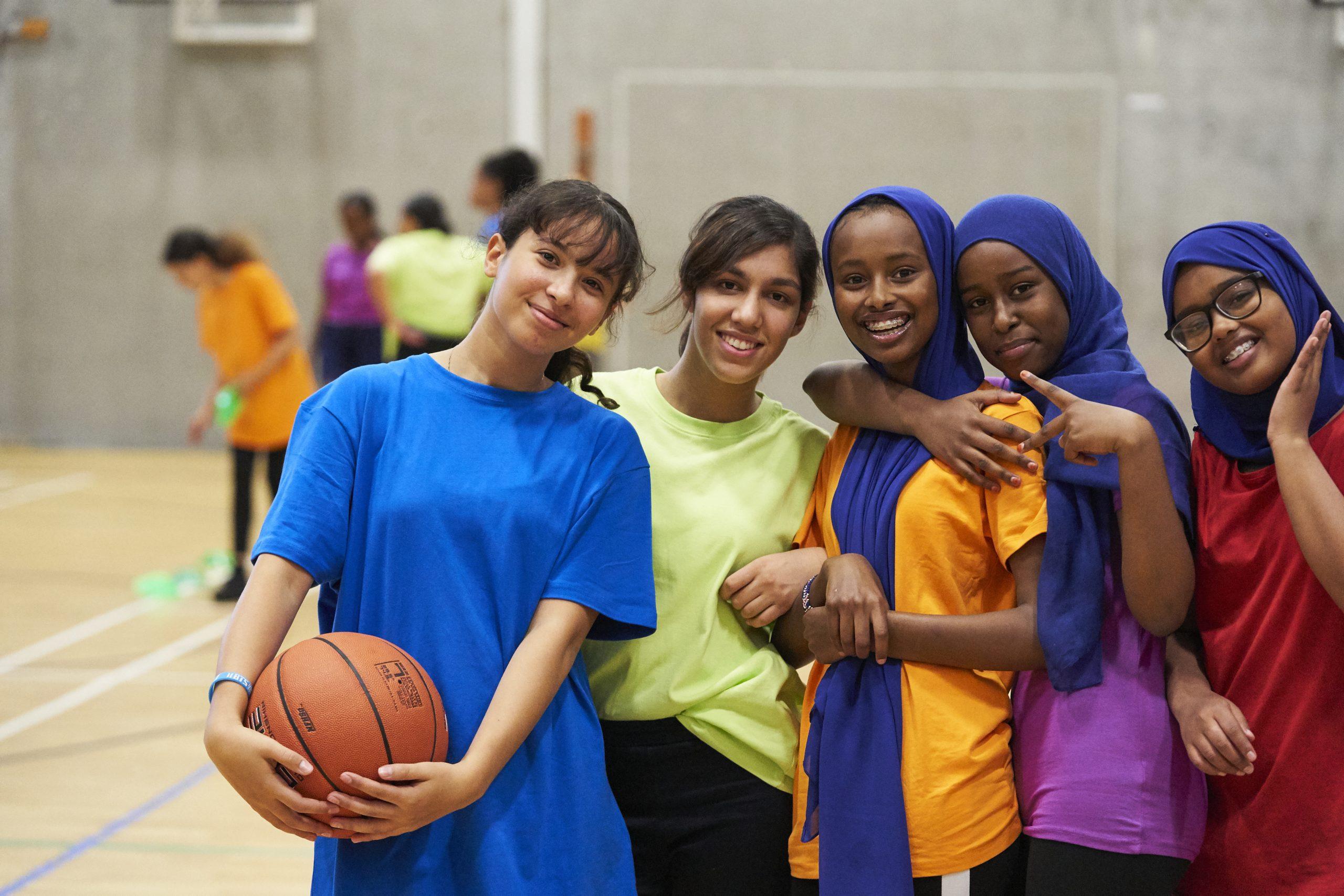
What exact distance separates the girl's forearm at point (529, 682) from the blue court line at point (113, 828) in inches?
81.9

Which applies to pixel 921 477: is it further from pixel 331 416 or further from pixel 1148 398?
pixel 331 416

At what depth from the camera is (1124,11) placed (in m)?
9.38

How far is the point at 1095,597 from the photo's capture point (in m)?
1.61

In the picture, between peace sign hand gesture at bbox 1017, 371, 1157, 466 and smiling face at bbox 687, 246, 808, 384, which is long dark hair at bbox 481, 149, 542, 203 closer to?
smiling face at bbox 687, 246, 808, 384

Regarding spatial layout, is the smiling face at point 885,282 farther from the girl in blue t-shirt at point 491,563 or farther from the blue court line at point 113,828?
the blue court line at point 113,828

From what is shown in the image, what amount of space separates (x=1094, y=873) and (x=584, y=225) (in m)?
1.08

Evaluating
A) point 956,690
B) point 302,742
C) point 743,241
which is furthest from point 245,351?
point 956,690

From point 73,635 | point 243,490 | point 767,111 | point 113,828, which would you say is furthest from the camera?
point 767,111

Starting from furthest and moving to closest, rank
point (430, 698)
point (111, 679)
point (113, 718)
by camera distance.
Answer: point (111, 679), point (113, 718), point (430, 698)

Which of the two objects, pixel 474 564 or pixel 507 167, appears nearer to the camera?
pixel 474 564

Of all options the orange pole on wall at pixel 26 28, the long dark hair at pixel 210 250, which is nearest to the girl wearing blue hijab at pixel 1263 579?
the long dark hair at pixel 210 250

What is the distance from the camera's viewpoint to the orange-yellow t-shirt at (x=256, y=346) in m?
5.68

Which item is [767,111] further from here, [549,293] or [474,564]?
[474,564]

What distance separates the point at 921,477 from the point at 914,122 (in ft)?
27.5
